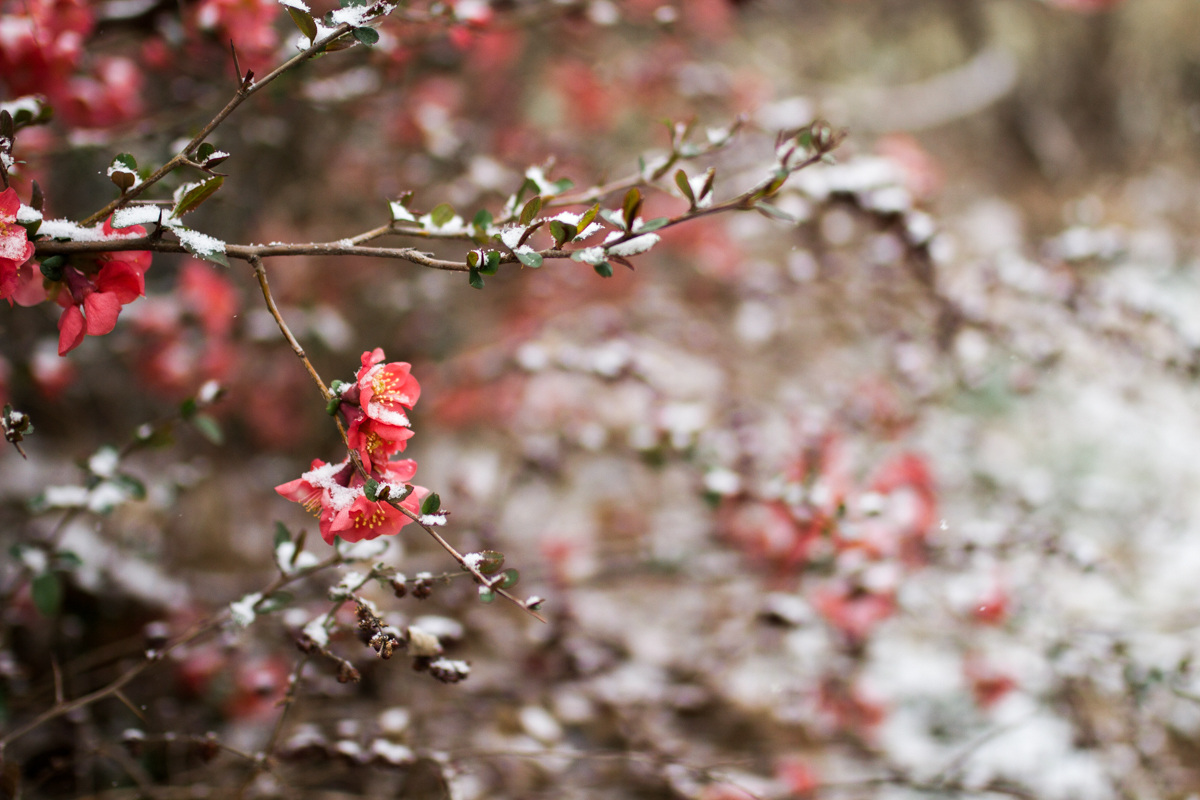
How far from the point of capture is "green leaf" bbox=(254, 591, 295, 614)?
87 cm

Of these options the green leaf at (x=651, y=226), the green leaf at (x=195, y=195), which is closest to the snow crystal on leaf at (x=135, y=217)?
the green leaf at (x=195, y=195)

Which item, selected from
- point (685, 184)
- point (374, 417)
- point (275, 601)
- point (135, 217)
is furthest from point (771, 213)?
point (275, 601)

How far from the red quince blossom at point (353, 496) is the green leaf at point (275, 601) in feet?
0.91

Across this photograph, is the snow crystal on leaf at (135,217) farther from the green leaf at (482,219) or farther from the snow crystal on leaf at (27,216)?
the green leaf at (482,219)

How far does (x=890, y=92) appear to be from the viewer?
4824mm

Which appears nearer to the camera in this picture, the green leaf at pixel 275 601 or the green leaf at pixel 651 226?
the green leaf at pixel 651 226

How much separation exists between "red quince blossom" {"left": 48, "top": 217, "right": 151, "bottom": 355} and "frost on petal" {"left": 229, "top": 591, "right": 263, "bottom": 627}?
36cm

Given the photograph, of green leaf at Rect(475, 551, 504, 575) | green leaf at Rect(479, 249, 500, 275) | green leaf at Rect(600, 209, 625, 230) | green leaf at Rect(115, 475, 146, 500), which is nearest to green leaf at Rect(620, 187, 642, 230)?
green leaf at Rect(600, 209, 625, 230)

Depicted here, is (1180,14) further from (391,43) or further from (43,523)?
(43,523)

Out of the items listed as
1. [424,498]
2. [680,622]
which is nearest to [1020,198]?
[680,622]

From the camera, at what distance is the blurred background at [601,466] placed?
4.36 feet

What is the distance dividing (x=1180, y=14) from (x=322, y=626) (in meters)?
5.70

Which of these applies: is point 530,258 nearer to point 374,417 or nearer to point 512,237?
point 512,237

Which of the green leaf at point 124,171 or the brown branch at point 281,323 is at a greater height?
the green leaf at point 124,171
